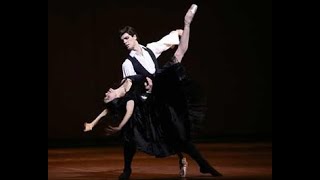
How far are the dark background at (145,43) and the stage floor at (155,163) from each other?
1.35 metres

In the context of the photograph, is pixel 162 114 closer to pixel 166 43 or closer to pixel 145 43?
pixel 166 43

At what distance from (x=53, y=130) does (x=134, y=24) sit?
85.9 inches

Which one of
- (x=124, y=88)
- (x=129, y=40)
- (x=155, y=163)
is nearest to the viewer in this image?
(x=124, y=88)

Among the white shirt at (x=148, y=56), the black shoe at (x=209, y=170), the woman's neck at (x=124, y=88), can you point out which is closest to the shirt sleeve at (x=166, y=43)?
the white shirt at (x=148, y=56)

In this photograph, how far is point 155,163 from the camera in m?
10.1

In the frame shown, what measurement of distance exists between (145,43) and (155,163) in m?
4.44

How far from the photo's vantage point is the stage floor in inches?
335

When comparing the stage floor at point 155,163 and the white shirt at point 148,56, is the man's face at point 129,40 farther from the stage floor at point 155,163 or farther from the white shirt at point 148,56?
the stage floor at point 155,163

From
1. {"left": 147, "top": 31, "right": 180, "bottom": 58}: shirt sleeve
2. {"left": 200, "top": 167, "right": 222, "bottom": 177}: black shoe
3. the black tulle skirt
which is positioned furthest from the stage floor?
{"left": 147, "top": 31, "right": 180, "bottom": 58}: shirt sleeve

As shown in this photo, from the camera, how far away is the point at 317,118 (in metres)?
6.66

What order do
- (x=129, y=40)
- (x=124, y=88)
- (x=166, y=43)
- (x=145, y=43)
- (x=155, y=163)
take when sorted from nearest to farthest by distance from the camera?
(x=124, y=88)
(x=129, y=40)
(x=166, y=43)
(x=155, y=163)
(x=145, y=43)

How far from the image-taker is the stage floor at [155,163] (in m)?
8.50

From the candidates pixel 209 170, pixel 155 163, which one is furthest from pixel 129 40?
pixel 155 163

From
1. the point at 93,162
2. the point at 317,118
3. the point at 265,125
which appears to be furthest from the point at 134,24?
the point at 317,118
